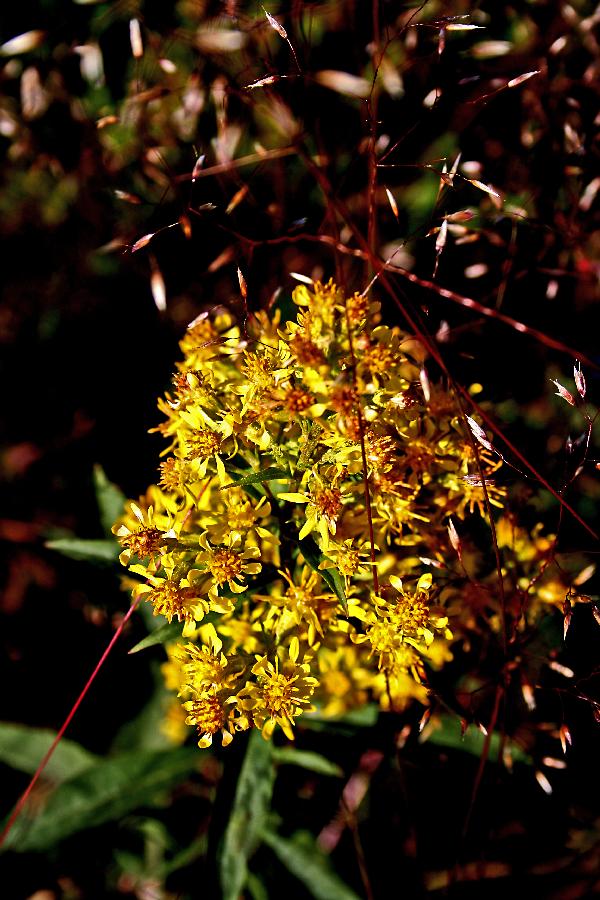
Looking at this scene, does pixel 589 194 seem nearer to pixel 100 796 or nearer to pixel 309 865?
pixel 309 865

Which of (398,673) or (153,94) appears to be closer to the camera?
(398,673)

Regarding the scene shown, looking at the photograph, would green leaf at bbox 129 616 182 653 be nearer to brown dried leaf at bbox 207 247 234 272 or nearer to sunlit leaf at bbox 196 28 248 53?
brown dried leaf at bbox 207 247 234 272

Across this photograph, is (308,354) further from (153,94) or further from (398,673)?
(153,94)

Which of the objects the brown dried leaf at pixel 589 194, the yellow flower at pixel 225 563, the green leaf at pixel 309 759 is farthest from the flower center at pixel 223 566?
the brown dried leaf at pixel 589 194

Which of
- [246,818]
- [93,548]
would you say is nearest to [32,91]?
[93,548]

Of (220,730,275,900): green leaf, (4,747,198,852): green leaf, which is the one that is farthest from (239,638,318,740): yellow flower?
(4,747,198,852): green leaf

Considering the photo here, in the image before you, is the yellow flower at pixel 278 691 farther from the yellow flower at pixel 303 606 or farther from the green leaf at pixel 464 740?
the green leaf at pixel 464 740

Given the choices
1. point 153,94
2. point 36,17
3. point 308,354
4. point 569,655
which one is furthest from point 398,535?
point 36,17
